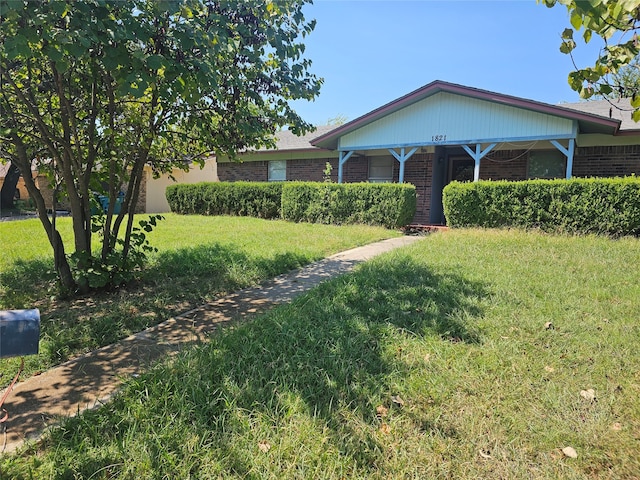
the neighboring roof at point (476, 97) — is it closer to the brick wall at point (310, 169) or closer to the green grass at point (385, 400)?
the brick wall at point (310, 169)

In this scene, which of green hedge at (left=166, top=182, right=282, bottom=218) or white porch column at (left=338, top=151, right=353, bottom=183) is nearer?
white porch column at (left=338, top=151, right=353, bottom=183)

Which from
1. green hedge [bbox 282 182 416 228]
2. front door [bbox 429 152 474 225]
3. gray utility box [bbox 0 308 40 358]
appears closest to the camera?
gray utility box [bbox 0 308 40 358]

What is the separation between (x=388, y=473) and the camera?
2027 millimetres

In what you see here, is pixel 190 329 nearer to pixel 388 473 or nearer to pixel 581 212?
pixel 388 473

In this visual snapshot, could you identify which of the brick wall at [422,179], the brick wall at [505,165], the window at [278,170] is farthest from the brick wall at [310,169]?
the brick wall at [505,165]

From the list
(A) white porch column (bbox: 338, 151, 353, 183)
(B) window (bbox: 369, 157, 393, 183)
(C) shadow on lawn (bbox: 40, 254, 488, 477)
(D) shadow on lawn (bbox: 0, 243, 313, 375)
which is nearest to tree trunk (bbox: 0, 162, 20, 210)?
(A) white porch column (bbox: 338, 151, 353, 183)

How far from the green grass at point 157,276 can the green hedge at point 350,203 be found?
1.17 m

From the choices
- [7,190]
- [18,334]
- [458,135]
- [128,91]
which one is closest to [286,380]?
[18,334]

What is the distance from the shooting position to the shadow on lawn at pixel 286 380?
87.9 inches

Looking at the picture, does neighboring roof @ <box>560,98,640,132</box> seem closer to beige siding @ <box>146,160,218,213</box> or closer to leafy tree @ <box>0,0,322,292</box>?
leafy tree @ <box>0,0,322,292</box>

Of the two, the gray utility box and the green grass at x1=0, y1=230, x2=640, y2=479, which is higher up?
the gray utility box

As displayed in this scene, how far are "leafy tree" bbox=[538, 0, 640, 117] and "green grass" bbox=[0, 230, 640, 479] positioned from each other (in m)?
1.86

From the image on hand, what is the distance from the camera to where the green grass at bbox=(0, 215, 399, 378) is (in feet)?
12.8

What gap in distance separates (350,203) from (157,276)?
7.43 m
